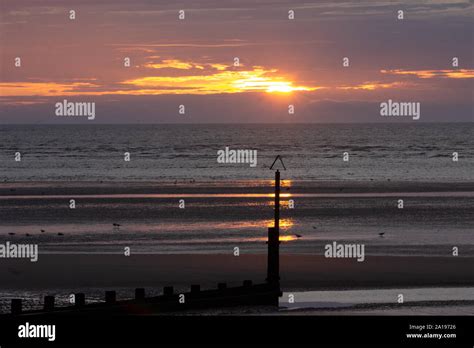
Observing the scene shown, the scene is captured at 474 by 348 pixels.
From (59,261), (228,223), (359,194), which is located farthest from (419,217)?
(59,261)

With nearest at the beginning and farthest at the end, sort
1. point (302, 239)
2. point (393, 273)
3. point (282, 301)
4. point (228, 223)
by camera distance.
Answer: point (282, 301) → point (393, 273) → point (302, 239) → point (228, 223)

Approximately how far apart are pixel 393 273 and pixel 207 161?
83594 mm

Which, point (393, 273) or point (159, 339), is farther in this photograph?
point (393, 273)

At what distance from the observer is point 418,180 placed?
274 ft

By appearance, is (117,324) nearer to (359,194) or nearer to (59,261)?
(59,261)

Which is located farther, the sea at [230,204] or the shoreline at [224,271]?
the sea at [230,204]

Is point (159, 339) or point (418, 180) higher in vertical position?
point (418, 180)

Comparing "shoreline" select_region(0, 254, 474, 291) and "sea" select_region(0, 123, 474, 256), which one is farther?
"sea" select_region(0, 123, 474, 256)

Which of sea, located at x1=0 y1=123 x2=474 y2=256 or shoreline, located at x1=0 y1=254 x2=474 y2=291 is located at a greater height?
sea, located at x1=0 y1=123 x2=474 y2=256

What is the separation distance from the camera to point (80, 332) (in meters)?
21.4

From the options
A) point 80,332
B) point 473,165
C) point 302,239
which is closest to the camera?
point 80,332

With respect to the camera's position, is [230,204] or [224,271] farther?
[230,204]

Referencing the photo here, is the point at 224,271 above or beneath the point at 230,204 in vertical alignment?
beneath

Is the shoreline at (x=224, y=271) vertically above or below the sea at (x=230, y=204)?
below
